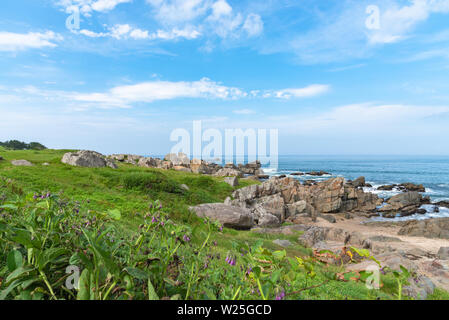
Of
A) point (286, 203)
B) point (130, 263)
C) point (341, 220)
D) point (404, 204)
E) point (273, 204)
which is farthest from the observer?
point (404, 204)

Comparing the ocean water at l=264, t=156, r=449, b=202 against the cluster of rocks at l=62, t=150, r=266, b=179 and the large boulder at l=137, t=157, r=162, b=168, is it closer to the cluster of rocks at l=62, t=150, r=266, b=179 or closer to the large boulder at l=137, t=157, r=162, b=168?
the cluster of rocks at l=62, t=150, r=266, b=179

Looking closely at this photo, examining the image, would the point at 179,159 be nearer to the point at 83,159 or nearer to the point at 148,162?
the point at 148,162

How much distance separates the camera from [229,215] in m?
18.8

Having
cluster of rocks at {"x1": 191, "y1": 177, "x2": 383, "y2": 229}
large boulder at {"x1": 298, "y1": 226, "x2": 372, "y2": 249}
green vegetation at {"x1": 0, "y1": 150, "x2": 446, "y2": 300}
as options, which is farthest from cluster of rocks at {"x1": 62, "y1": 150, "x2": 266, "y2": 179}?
green vegetation at {"x1": 0, "y1": 150, "x2": 446, "y2": 300}

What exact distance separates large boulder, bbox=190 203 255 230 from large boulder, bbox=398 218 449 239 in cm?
1746

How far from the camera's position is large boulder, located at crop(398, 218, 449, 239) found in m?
24.5

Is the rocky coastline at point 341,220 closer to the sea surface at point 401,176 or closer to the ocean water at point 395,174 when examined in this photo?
the sea surface at point 401,176

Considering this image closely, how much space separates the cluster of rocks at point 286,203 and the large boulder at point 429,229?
7162 millimetres

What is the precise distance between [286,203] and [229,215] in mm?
13851

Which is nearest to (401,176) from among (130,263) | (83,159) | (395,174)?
(395,174)
